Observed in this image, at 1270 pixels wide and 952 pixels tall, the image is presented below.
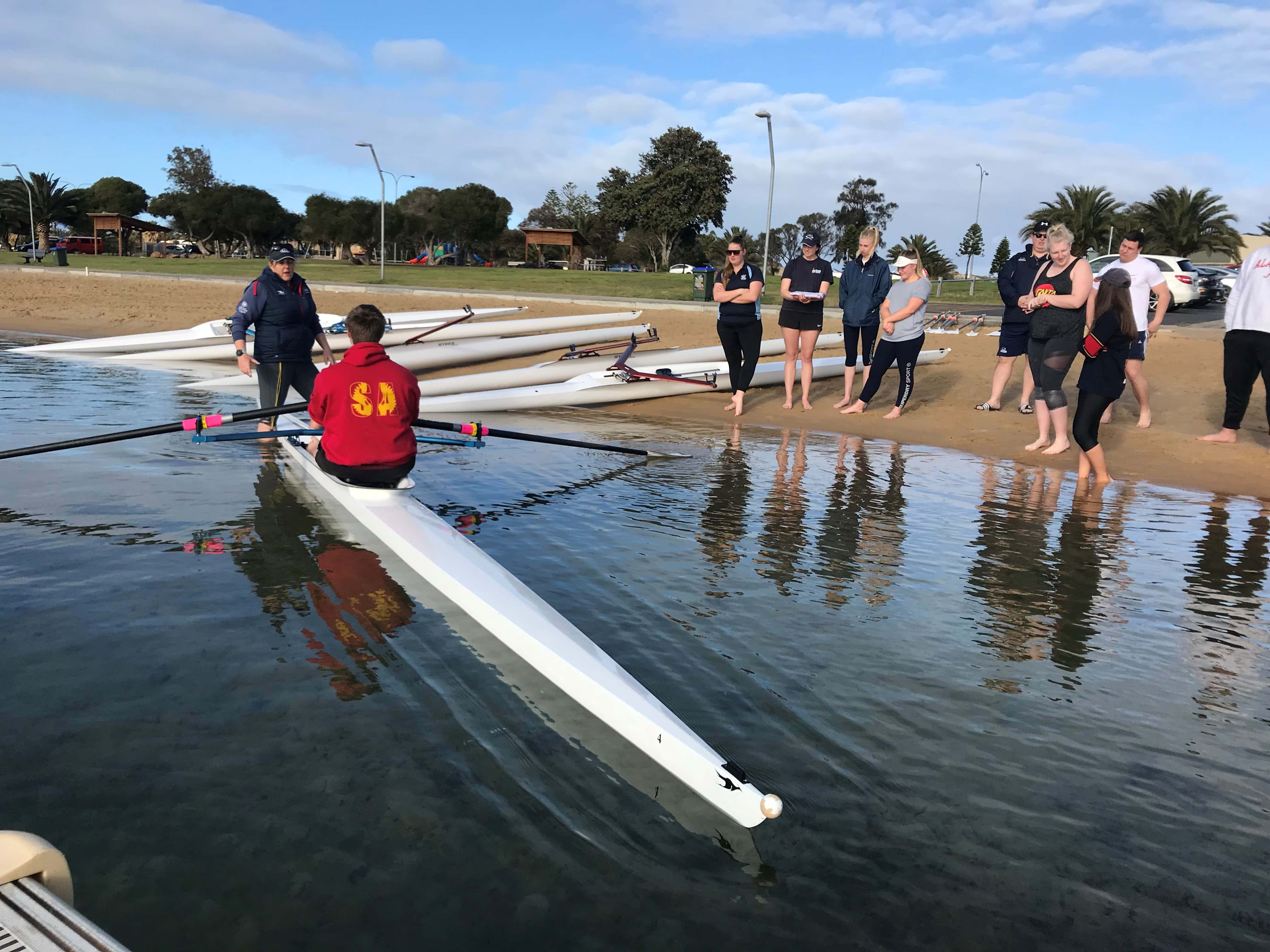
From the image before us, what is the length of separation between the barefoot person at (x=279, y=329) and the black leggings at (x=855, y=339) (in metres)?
5.31

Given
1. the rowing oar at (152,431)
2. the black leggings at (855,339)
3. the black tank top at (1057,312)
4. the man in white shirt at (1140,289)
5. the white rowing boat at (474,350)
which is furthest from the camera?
the white rowing boat at (474,350)

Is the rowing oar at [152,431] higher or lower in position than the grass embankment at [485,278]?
lower

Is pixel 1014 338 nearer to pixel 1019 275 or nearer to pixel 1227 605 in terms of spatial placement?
pixel 1019 275

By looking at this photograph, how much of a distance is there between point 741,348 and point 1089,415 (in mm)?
4032

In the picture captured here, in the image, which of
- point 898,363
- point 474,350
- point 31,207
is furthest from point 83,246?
point 898,363

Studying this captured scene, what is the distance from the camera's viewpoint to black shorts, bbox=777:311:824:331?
9898 mm

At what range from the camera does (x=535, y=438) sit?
261 inches

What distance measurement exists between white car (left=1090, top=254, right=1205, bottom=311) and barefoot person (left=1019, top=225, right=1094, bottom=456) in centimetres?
1497

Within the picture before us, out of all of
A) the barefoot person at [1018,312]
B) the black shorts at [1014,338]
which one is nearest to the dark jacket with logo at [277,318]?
the barefoot person at [1018,312]

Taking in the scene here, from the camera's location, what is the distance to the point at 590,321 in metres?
18.0

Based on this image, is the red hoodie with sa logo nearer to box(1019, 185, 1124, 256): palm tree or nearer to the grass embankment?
the grass embankment

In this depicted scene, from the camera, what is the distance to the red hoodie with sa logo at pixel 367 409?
16.7ft

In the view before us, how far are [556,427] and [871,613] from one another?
5.84 m

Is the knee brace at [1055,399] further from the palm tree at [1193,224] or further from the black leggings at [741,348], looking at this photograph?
the palm tree at [1193,224]
